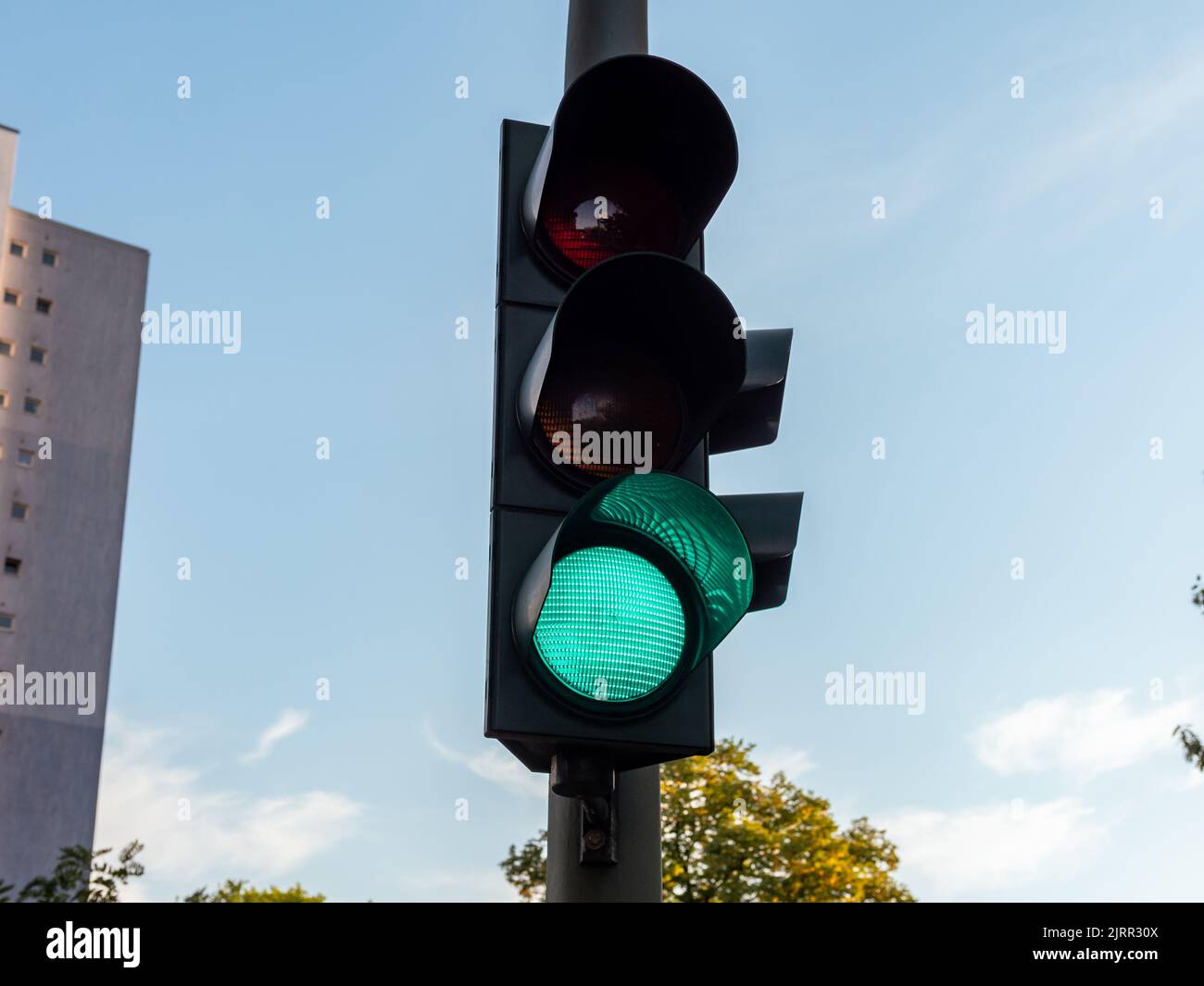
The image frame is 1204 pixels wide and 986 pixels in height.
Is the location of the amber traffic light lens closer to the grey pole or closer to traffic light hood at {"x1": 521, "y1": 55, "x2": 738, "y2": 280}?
traffic light hood at {"x1": 521, "y1": 55, "x2": 738, "y2": 280}

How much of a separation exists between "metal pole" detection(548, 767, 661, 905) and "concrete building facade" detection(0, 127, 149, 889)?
170ft

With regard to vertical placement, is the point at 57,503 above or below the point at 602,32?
above

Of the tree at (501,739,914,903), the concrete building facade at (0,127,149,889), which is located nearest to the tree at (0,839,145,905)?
the tree at (501,739,914,903)

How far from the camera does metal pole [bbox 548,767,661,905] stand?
7.89ft

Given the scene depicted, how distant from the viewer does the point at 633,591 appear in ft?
7.41

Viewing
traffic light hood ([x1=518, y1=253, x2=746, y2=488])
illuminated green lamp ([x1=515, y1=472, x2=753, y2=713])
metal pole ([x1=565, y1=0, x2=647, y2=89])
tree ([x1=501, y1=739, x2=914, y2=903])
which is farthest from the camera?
tree ([x1=501, y1=739, x2=914, y2=903])

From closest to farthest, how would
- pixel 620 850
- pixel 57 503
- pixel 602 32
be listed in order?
pixel 620 850
pixel 602 32
pixel 57 503

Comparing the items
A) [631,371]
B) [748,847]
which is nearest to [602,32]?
[631,371]

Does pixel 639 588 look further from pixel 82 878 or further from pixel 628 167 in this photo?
pixel 82 878

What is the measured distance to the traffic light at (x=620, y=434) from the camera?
2.21 m

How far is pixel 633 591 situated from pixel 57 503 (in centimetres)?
5653

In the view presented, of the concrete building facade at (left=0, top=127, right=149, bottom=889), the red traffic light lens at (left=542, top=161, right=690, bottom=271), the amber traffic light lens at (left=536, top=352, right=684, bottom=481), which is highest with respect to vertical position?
the concrete building facade at (left=0, top=127, right=149, bottom=889)
